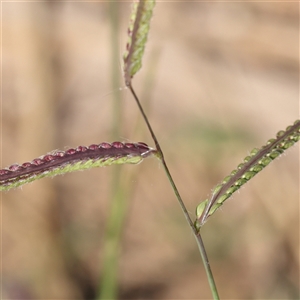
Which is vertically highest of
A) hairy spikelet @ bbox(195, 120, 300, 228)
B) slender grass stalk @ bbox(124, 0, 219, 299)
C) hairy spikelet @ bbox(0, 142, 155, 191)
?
slender grass stalk @ bbox(124, 0, 219, 299)

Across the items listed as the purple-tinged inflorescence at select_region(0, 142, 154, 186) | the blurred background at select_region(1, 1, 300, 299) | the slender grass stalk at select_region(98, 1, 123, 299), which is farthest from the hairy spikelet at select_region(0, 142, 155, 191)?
the blurred background at select_region(1, 1, 300, 299)

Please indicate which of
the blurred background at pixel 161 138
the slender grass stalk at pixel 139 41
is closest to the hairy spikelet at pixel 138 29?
the slender grass stalk at pixel 139 41

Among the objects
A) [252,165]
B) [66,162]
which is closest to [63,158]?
[66,162]

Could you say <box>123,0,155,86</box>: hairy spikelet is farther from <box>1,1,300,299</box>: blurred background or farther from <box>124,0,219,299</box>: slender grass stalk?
<box>1,1,300,299</box>: blurred background

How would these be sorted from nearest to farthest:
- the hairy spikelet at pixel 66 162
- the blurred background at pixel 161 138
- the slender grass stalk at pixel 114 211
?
the hairy spikelet at pixel 66 162 → the slender grass stalk at pixel 114 211 → the blurred background at pixel 161 138

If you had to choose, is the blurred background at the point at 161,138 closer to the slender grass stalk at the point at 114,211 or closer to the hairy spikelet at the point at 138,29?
the slender grass stalk at the point at 114,211

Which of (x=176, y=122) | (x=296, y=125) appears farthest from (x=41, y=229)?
(x=296, y=125)
